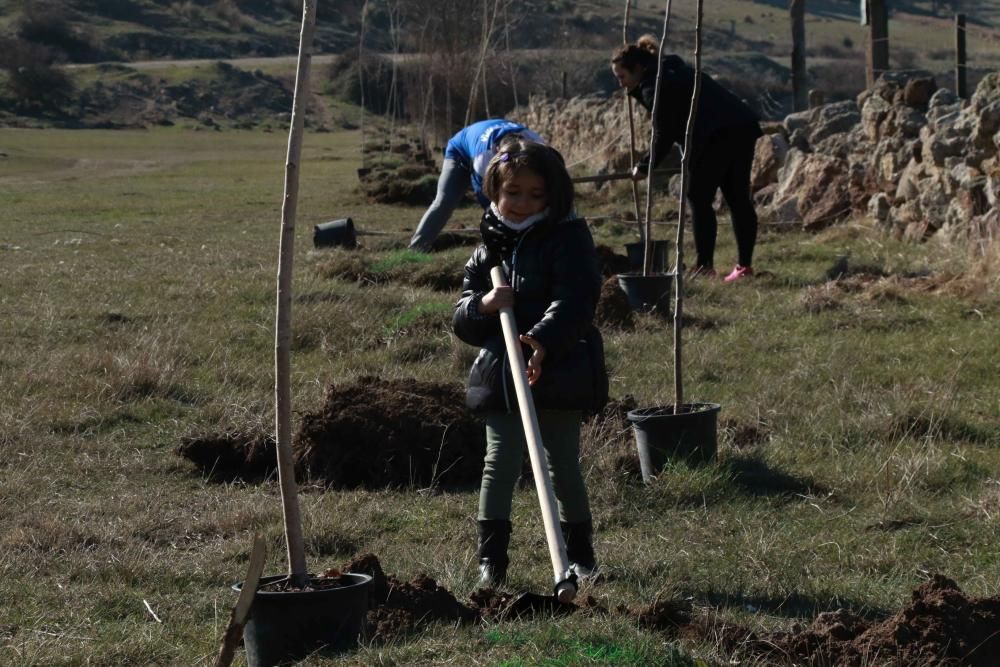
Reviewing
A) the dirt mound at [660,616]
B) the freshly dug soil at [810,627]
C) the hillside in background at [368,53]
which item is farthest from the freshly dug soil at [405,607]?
the hillside in background at [368,53]

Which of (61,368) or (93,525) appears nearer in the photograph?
(93,525)

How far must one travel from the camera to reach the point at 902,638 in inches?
124

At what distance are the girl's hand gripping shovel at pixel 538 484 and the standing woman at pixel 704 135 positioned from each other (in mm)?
5383

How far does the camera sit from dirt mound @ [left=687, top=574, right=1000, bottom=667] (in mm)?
3121

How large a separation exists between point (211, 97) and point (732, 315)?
59.3 meters

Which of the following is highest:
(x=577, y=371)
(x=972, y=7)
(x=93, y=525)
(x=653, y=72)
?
(x=972, y=7)

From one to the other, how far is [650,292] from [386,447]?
3337mm

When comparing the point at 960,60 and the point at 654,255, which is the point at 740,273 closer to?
the point at 654,255

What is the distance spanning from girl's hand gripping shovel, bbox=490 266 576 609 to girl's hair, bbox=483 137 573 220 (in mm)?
375

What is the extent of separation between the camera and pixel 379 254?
39.7 ft

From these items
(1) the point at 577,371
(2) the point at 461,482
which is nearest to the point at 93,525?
(2) the point at 461,482

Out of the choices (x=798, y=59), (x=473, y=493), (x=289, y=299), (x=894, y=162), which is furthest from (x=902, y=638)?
(x=798, y=59)

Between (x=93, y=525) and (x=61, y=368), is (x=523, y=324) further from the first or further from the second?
(x=61, y=368)

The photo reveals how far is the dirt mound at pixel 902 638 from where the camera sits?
3121 millimetres
